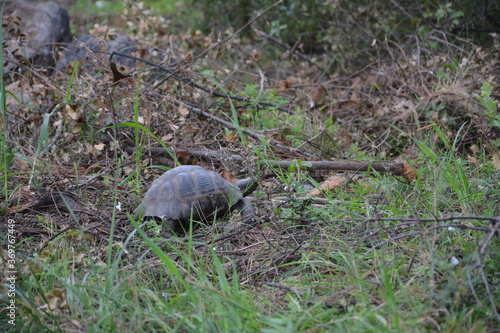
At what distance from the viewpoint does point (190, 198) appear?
3.38 m

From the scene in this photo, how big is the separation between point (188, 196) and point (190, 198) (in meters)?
0.02

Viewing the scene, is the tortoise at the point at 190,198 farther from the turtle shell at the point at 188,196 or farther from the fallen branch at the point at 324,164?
the fallen branch at the point at 324,164

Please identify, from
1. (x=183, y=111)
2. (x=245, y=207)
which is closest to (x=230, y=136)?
(x=183, y=111)

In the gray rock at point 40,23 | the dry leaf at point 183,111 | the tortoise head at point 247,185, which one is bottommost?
the gray rock at point 40,23

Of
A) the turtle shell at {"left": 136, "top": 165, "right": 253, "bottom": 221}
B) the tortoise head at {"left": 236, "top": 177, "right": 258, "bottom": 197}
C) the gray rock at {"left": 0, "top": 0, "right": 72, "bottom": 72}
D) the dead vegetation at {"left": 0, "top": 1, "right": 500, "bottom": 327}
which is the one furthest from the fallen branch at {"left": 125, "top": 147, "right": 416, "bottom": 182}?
the gray rock at {"left": 0, "top": 0, "right": 72, "bottom": 72}

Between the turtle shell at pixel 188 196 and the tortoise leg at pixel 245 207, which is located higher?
the turtle shell at pixel 188 196

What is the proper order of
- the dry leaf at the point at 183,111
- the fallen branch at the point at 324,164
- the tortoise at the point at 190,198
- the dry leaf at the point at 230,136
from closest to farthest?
the tortoise at the point at 190,198 < the fallen branch at the point at 324,164 < the dry leaf at the point at 183,111 < the dry leaf at the point at 230,136

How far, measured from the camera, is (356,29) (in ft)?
23.8

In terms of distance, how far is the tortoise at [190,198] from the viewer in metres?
3.30

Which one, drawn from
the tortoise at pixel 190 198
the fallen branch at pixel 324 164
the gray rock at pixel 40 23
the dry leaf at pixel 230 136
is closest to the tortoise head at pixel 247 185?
the tortoise at pixel 190 198

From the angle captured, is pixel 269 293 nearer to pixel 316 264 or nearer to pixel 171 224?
pixel 316 264

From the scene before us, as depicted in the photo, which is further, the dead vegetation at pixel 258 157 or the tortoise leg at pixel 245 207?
the tortoise leg at pixel 245 207

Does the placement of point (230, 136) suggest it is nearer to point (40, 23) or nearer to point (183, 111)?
point (183, 111)

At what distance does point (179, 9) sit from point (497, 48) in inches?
289
